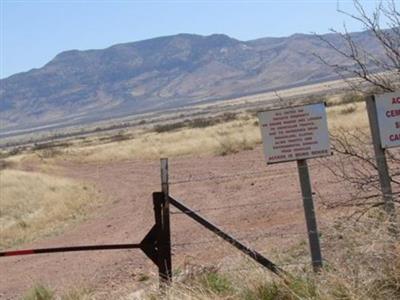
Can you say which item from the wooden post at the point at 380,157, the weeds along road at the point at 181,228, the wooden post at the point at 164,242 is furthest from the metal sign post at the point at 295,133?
the weeds along road at the point at 181,228

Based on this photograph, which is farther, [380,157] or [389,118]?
[380,157]

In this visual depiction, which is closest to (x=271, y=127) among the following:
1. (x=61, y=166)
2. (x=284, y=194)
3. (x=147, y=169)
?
(x=284, y=194)

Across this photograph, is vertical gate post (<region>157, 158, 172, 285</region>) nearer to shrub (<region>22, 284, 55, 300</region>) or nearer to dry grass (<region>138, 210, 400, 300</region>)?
dry grass (<region>138, 210, 400, 300</region>)

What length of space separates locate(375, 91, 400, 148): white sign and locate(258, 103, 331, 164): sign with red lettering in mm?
513

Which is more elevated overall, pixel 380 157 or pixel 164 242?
pixel 380 157

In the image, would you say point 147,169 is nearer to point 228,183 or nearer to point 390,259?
point 228,183

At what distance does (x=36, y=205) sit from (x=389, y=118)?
20859 millimetres

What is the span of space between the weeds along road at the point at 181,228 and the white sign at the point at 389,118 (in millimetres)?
2020

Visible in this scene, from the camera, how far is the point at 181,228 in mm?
15492

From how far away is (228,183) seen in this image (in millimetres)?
22438

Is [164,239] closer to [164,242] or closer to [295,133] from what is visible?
[164,242]

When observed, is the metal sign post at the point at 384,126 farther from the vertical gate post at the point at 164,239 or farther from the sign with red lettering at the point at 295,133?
the vertical gate post at the point at 164,239

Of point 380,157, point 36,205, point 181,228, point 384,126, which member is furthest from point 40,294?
point 36,205

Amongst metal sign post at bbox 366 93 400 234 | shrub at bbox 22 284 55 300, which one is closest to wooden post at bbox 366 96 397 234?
metal sign post at bbox 366 93 400 234
